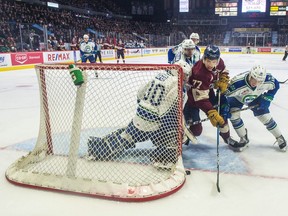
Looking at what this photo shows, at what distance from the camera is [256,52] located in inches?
864

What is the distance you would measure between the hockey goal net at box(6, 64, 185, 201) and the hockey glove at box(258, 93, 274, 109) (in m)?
0.85

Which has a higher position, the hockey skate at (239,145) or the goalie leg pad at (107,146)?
the goalie leg pad at (107,146)

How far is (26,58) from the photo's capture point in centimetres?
1054

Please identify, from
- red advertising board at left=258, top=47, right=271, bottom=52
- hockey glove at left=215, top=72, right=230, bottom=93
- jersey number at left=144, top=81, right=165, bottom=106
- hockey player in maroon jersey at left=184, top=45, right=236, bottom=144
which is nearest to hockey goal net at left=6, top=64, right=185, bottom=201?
jersey number at left=144, top=81, right=165, bottom=106

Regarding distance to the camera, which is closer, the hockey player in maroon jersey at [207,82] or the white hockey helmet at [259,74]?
the hockey player in maroon jersey at [207,82]

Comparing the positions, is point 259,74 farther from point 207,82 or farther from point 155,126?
point 155,126

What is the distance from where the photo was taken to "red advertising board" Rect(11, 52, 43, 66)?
10.1 meters

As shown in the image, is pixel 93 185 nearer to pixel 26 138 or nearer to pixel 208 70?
pixel 208 70

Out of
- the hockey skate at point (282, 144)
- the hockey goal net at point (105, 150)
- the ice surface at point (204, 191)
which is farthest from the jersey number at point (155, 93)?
the hockey skate at point (282, 144)

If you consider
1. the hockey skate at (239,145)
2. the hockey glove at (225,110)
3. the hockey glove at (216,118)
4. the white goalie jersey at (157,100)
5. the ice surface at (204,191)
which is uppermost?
the white goalie jersey at (157,100)

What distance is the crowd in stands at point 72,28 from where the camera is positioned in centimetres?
1048

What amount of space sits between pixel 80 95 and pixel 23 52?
30.3 feet

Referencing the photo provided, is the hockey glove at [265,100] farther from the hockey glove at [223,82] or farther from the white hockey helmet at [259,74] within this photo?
the hockey glove at [223,82]

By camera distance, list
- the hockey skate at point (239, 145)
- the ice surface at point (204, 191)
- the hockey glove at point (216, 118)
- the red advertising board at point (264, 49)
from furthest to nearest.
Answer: the red advertising board at point (264, 49) < the hockey skate at point (239, 145) < the hockey glove at point (216, 118) < the ice surface at point (204, 191)
